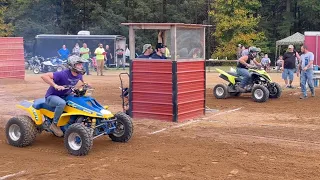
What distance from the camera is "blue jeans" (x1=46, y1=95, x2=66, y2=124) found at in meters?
8.25

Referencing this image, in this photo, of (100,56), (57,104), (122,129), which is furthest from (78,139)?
(100,56)

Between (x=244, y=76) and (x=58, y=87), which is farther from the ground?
(x=58, y=87)

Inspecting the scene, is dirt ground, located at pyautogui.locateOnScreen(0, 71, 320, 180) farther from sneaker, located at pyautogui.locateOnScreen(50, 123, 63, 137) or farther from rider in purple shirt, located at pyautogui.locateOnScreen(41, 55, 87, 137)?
rider in purple shirt, located at pyautogui.locateOnScreen(41, 55, 87, 137)

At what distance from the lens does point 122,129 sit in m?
8.84

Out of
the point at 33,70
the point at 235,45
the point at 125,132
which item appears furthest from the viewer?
the point at 235,45

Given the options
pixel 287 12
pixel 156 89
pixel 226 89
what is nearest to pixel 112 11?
pixel 287 12

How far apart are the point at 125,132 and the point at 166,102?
2654 mm

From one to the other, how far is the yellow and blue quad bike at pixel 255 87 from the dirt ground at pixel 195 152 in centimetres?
228

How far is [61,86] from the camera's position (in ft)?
27.1

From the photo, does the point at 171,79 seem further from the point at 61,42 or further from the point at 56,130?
the point at 61,42

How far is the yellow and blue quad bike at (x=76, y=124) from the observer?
7.96 metres

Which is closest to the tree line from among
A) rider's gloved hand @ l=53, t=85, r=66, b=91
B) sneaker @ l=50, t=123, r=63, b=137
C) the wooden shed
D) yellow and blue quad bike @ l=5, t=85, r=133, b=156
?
the wooden shed

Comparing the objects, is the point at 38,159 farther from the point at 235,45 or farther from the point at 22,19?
the point at 22,19

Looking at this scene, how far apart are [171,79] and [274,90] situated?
5.30 meters
